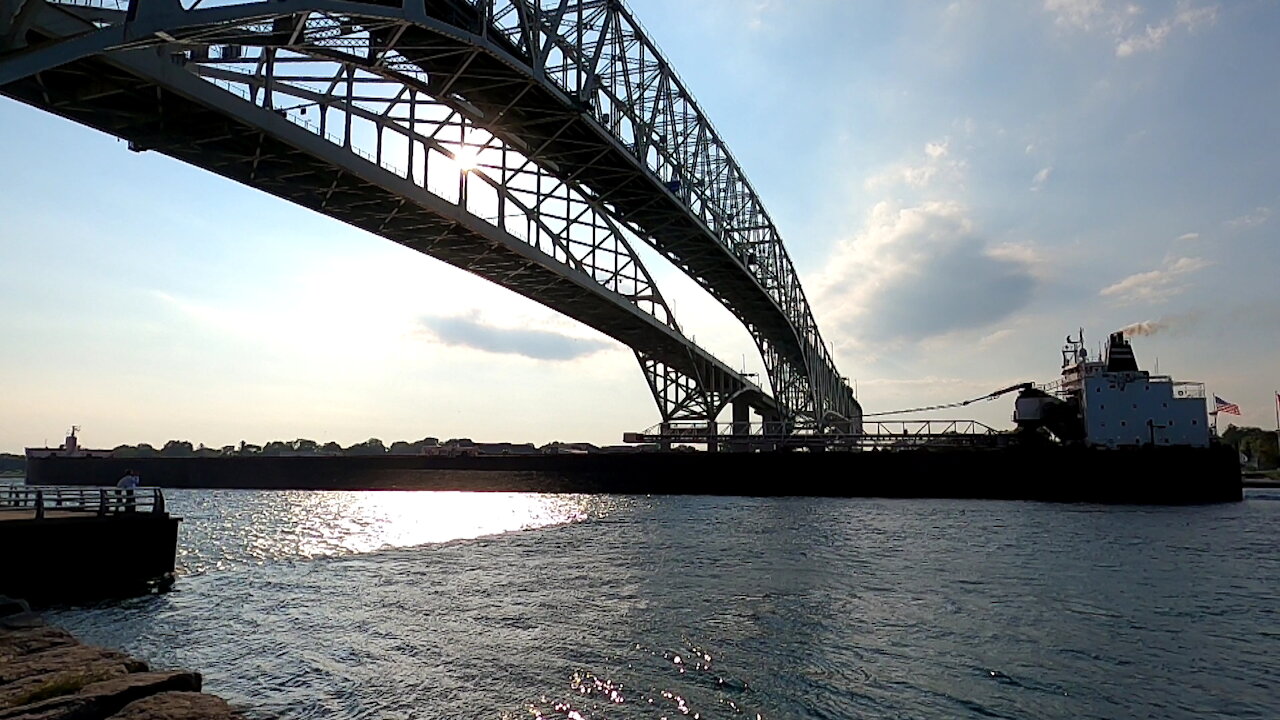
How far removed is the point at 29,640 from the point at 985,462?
139 feet

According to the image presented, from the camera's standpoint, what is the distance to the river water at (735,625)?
905cm

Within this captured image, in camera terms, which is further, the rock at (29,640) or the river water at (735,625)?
the rock at (29,640)

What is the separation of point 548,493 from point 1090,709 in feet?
174

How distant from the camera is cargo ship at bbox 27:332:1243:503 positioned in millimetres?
39188

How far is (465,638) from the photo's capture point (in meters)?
12.0

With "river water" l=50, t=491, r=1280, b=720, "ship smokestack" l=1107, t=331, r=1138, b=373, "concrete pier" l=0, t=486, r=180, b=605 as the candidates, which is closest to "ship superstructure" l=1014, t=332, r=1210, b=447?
"ship smokestack" l=1107, t=331, r=1138, b=373

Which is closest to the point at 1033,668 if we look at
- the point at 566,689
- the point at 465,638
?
the point at 566,689

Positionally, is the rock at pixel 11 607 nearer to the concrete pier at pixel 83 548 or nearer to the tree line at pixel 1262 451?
the concrete pier at pixel 83 548

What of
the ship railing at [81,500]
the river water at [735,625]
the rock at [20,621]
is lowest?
the river water at [735,625]

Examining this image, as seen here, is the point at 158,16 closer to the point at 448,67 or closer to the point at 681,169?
the point at 448,67

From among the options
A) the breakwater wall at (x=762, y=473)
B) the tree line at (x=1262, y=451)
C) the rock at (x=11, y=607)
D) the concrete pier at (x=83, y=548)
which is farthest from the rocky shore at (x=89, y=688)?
the tree line at (x=1262, y=451)

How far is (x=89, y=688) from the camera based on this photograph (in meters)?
7.82

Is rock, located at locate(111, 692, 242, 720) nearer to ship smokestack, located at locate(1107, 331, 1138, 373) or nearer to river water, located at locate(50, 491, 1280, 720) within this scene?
river water, located at locate(50, 491, 1280, 720)

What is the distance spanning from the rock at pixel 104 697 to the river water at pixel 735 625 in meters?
0.89
